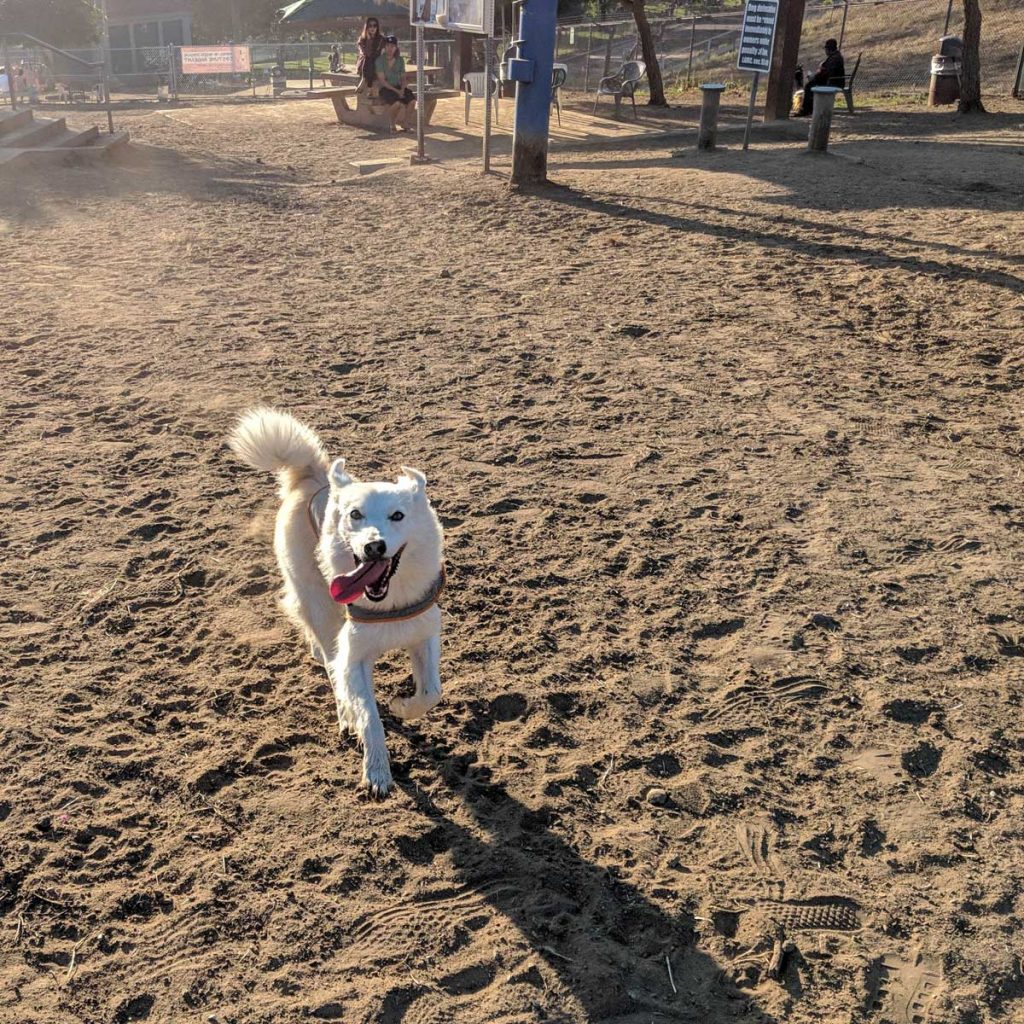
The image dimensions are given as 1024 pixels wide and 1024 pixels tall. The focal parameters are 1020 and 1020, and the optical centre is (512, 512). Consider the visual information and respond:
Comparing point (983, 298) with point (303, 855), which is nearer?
point (303, 855)

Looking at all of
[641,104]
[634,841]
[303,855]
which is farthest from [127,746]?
[641,104]

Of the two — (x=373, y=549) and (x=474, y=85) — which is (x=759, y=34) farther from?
(x=373, y=549)

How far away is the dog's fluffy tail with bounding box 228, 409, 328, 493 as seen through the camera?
3.57 meters

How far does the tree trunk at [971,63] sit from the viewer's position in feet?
57.9

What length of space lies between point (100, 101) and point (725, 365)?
101 ft

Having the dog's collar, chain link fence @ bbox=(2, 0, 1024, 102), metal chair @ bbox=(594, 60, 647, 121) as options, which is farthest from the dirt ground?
chain link fence @ bbox=(2, 0, 1024, 102)

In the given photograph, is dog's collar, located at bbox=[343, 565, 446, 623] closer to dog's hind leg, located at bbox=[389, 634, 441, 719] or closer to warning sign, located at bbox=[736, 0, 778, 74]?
dog's hind leg, located at bbox=[389, 634, 441, 719]

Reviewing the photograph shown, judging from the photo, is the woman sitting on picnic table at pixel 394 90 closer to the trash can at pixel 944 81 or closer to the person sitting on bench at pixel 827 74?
the person sitting on bench at pixel 827 74

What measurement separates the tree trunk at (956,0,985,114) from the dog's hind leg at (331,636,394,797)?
18447 millimetres

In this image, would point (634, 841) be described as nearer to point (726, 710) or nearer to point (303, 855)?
point (726, 710)

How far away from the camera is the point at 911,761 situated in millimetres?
3346

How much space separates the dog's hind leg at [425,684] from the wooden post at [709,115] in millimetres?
12237

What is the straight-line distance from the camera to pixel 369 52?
17.9 metres

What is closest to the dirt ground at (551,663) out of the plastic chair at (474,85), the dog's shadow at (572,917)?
the dog's shadow at (572,917)
